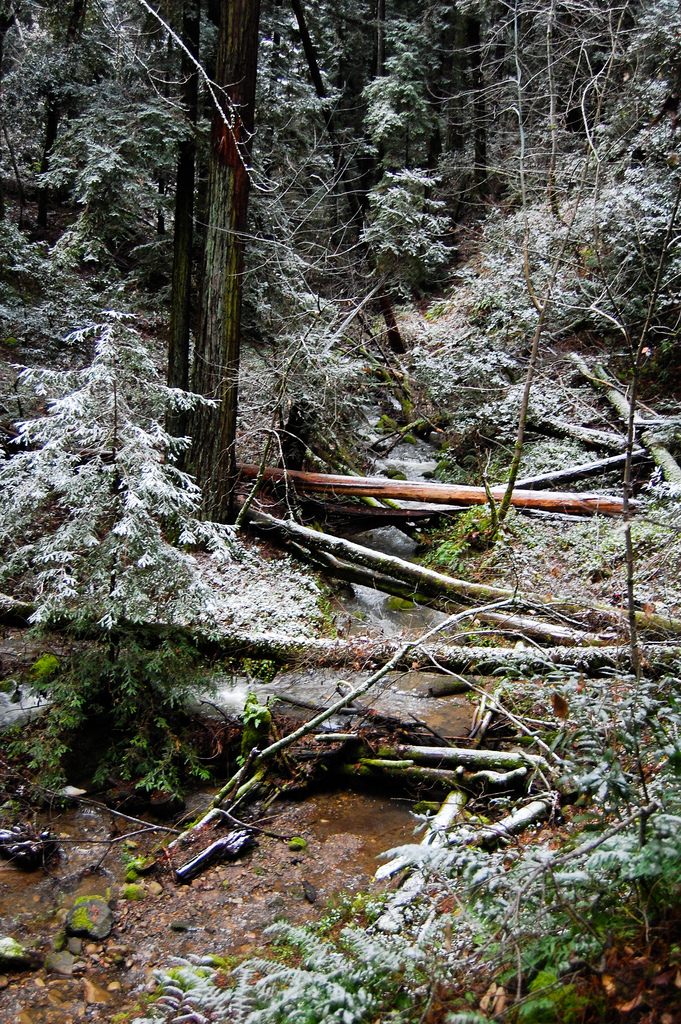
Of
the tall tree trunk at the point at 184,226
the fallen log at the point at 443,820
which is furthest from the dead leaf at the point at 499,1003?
the tall tree trunk at the point at 184,226

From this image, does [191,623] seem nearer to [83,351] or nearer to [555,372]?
[83,351]

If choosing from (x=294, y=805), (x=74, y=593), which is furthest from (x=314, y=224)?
(x=294, y=805)

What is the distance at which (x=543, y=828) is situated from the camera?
3.81 metres

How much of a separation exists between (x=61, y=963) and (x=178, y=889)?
816 millimetres

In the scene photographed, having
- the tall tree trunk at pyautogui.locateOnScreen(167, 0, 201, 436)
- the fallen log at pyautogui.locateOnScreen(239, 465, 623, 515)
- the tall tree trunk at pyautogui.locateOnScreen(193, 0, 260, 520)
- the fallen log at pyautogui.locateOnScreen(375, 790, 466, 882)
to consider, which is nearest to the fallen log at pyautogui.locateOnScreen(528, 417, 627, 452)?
the fallen log at pyautogui.locateOnScreen(239, 465, 623, 515)

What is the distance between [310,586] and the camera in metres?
7.70

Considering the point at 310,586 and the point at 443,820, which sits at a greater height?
the point at 310,586

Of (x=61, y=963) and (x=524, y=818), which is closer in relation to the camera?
(x=61, y=963)

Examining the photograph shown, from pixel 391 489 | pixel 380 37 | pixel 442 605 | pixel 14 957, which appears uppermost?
pixel 380 37

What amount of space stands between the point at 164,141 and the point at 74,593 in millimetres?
5684

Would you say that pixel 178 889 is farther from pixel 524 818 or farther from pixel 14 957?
pixel 524 818

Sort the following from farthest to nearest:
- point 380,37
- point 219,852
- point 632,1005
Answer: point 380,37, point 219,852, point 632,1005

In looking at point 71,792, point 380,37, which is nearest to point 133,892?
point 71,792

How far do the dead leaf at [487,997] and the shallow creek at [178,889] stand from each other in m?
1.89
